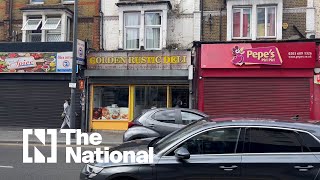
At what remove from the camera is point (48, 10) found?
59.6 ft

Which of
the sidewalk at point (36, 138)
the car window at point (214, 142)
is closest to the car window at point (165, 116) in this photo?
the sidewalk at point (36, 138)

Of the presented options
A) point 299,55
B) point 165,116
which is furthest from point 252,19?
point 165,116

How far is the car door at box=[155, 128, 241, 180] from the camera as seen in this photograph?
4.70 m

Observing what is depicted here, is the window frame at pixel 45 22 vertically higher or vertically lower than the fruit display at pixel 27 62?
higher

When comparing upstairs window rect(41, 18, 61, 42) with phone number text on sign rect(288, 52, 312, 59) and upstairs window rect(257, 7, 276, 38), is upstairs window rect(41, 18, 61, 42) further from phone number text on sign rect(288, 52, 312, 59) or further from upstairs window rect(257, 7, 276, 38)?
phone number text on sign rect(288, 52, 312, 59)

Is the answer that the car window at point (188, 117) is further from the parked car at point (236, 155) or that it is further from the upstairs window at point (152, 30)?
the upstairs window at point (152, 30)

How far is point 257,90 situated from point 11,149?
34.2ft

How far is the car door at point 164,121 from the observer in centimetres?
988

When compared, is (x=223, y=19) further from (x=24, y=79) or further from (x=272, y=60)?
(x=24, y=79)

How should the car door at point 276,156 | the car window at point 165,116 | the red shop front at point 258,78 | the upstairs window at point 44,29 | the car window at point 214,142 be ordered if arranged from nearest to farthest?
the car door at point 276,156 → the car window at point 214,142 → the car window at point 165,116 → the red shop front at point 258,78 → the upstairs window at point 44,29

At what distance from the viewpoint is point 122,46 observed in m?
17.9

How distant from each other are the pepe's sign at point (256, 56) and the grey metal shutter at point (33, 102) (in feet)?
26.1

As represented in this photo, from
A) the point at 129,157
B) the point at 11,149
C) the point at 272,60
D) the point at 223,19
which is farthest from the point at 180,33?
the point at 129,157

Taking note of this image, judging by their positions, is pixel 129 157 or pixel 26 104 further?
pixel 26 104
